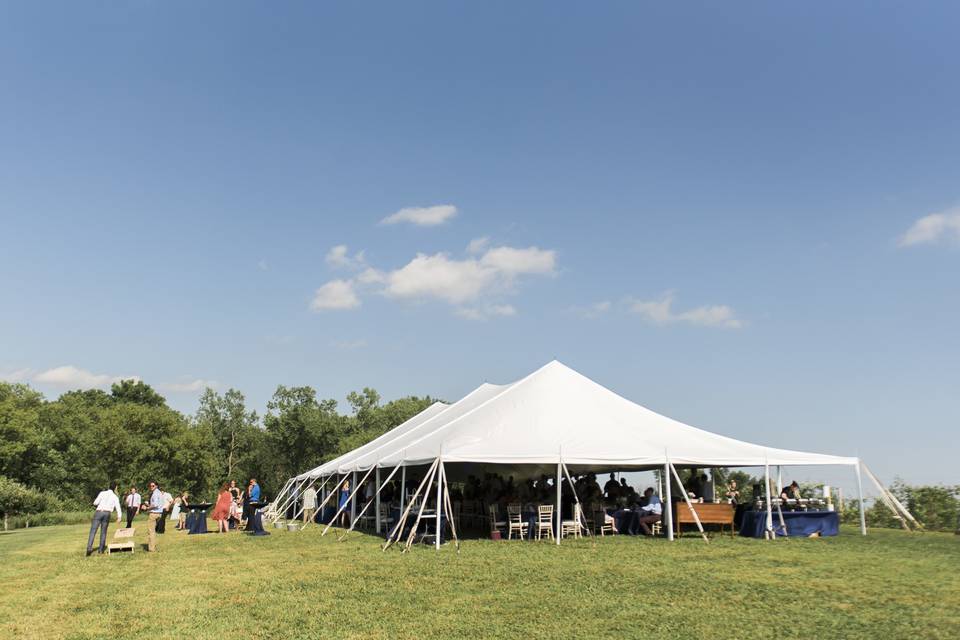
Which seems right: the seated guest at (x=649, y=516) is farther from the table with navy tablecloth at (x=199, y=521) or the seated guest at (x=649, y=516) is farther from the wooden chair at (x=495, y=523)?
the table with navy tablecloth at (x=199, y=521)

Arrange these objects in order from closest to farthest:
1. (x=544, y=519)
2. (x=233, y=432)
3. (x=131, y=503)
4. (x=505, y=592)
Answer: (x=505, y=592), (x=544, y=519), (x=131, y=503), (x=233, y=432)

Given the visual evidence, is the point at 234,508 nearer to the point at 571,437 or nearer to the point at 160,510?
the point at 160,510

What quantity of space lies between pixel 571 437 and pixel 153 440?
110 ft

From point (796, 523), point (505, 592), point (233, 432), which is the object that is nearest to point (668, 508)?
point (796, 523)

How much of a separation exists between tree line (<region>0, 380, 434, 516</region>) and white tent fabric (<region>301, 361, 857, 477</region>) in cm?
2309

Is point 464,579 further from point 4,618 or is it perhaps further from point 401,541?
point 401,541

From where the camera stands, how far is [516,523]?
1347 centimetres

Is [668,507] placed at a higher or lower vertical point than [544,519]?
higher

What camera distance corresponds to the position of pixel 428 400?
199 ft

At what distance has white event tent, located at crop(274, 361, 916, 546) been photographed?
1290cm

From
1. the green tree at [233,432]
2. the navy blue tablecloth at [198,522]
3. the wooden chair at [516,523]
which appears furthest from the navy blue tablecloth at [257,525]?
the green tree at [233,432]

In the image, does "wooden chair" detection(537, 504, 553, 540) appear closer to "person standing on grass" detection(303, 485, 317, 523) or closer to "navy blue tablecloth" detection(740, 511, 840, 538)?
"navy blue tablecloth" detection(740, 511, 840, 538)

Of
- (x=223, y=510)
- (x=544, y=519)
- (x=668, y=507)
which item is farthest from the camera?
(x=223, y=510)

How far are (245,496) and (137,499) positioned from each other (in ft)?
10.0
